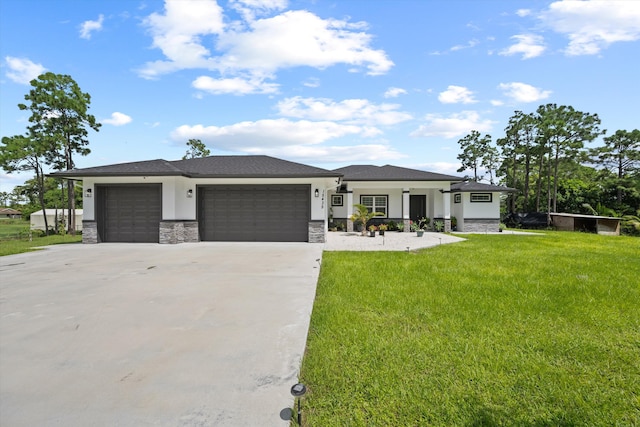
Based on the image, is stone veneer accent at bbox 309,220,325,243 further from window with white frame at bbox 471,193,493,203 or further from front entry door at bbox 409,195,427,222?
window with white frame at bbox 471,193,493,203

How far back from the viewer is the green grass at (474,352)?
2246mm

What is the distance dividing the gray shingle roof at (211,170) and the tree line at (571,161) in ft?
54.1

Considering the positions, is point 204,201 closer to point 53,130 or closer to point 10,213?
point 53,130

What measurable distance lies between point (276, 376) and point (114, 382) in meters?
1.41

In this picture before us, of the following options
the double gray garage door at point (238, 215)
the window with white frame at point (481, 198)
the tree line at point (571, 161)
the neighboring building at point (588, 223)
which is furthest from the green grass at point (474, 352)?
the tree line at point (571, 161)

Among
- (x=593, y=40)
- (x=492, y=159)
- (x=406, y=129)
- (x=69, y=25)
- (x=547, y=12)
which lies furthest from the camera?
(x=492, y=159)

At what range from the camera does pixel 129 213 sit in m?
13.3

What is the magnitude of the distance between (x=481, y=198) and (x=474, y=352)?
18498 millimetres

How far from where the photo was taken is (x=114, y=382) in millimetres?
2635

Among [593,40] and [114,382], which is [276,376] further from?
[593,40]

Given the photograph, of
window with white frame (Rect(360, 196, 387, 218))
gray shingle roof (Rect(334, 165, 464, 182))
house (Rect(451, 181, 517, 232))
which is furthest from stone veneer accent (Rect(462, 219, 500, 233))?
window with white frame (Rect(360, 196, 387, 218))

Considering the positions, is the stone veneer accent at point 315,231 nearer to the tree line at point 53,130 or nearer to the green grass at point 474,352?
the green grass at point 474,352

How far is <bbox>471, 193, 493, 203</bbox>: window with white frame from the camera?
1922 cm

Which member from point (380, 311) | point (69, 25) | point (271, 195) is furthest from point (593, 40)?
point (69, 25)
